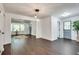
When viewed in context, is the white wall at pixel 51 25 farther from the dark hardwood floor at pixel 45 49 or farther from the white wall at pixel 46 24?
the dark hardwood floor at pixel 45 49

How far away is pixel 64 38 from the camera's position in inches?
85.6

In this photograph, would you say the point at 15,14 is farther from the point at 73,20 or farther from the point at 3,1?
the point at 73,20

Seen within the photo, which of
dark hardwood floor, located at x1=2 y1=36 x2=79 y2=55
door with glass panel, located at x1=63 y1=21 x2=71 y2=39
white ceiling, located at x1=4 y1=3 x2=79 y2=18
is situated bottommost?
dark hardwood floor, located at x1=2 y1=36 x2=79 y2=55

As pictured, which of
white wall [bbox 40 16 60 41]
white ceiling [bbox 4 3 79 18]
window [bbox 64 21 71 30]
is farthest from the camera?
white wall [bbox 40 16 60 41]

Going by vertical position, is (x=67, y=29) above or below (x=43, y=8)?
below

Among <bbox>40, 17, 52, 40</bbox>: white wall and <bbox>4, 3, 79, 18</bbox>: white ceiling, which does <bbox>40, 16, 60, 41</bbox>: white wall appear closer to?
<bbox>40, 17, 52, 40</bbox>: white wall

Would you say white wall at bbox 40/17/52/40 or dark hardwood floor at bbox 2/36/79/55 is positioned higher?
white wall at bbox 40/17/52/40

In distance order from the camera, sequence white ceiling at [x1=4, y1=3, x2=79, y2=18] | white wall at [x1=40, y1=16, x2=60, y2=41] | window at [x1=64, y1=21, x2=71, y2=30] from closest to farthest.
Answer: white ceiling at [x1=4, y1=3, x2=79, y2=18] → window at [x1=64, y1=21, x2=71, y2=30] → white wall at [x1=40, y1=16, x2=60, y2=41]

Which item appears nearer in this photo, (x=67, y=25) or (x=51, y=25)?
(x=67, y=25)

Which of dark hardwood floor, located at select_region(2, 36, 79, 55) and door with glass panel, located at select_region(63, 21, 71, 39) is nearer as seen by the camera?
dark hardwood floor, located at select_region(2, 36, 79, 55)

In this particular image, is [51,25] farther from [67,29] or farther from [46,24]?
[67,29]

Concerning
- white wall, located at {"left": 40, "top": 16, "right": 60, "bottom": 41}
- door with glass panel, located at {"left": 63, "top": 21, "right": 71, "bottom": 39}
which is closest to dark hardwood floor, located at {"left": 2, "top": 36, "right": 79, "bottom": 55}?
door with glass panel, located at {"left": 63, "top": 21, "right": 71, "bottom": 39}

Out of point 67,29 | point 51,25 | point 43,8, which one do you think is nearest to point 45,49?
point 67,29
